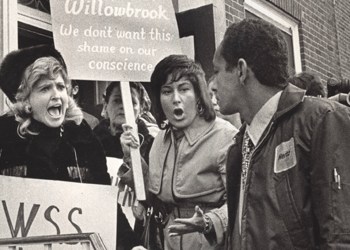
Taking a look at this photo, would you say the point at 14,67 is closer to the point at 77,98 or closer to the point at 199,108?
the point at 77,98

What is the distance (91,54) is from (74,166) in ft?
2.18

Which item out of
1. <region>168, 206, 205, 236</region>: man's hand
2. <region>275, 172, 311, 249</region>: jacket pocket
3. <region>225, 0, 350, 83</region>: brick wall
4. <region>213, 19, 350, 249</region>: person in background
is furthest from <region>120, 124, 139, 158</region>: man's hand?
<region>225, 0, 350, 83</region>: brick wall

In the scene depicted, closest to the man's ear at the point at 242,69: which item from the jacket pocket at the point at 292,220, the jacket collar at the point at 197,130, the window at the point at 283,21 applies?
the jacket pocket at the point at 292,220

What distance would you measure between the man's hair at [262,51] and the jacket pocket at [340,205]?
1.67 feet

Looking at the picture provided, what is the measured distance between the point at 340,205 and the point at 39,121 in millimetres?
1970

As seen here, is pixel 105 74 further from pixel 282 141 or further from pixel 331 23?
pixel 331 23

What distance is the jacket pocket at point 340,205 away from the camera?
215 centimetres

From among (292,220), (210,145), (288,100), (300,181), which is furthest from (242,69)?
(210,145)

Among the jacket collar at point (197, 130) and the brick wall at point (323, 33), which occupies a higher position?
the brick wall at point (323, 33)

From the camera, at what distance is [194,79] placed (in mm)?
3625

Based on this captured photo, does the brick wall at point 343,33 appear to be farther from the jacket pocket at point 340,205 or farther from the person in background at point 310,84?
the jacket pocket at point 340,205

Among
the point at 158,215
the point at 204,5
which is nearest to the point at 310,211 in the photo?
the point at 158,215

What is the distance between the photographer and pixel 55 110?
3.70 metres

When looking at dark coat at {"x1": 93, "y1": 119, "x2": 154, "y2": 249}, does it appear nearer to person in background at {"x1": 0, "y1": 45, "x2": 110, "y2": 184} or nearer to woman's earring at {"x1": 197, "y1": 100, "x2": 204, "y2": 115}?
person in background at {"x1": 0, "y1": 45, "x2": 110, "y2": 184}
